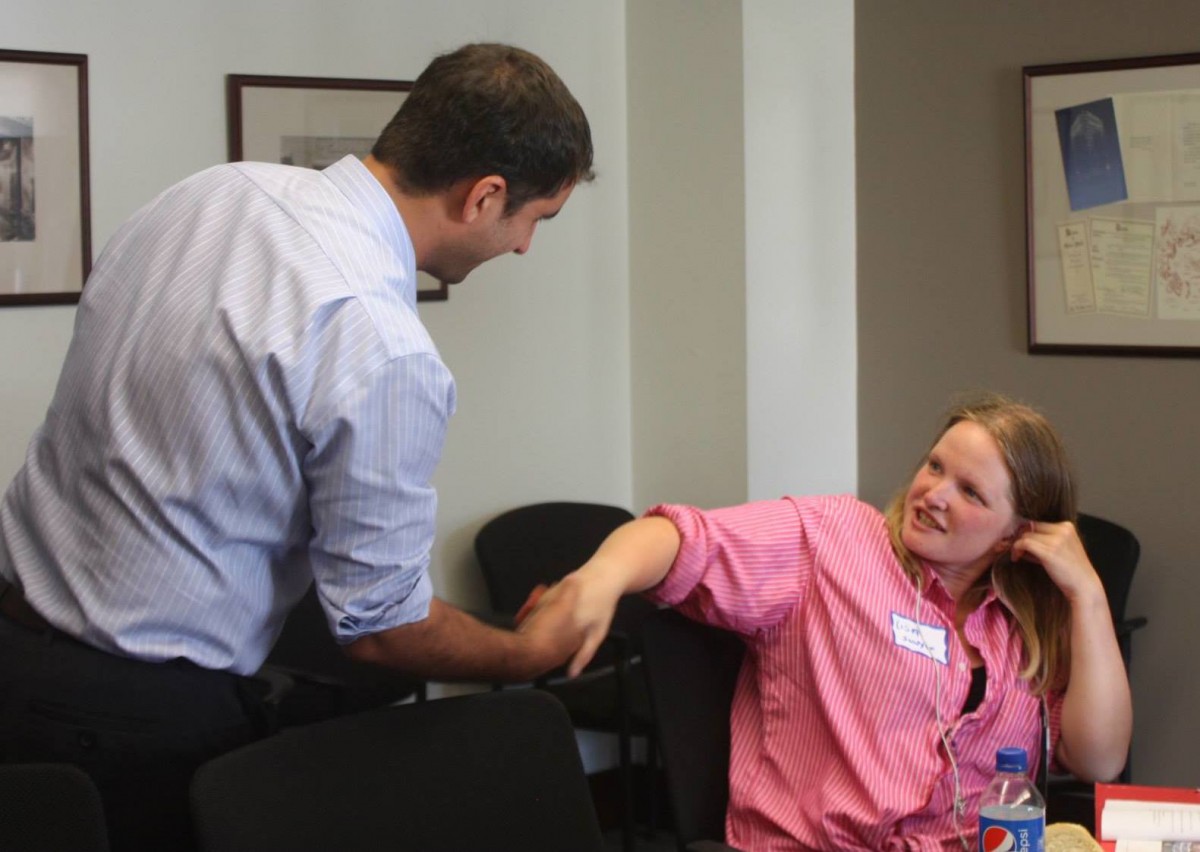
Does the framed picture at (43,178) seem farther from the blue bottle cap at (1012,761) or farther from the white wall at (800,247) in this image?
the blue bottle cap at (1012,761)

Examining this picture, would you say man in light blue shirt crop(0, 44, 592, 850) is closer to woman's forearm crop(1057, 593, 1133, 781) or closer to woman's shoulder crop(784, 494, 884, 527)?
woman's shoulder crop(784, 494, 884, 527)

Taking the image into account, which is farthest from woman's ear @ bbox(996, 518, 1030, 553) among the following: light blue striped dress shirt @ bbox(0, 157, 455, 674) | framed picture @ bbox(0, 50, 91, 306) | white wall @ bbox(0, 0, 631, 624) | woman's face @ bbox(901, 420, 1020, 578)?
framed picture @ bbox(0, 50, 91, 306)

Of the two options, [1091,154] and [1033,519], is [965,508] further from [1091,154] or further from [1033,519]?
[1091,154]

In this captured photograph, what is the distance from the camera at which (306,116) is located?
3623 millimetres

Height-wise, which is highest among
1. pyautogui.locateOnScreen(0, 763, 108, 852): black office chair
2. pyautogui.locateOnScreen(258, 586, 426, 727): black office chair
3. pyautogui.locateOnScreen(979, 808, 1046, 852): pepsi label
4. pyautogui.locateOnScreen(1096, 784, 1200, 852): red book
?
pyautogui.locateOnScreen(0, 763, 108, 852): black office chair

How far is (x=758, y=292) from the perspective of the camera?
3.96m

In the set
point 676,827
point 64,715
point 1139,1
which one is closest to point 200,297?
point 64,715

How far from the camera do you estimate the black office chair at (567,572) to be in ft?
11.8

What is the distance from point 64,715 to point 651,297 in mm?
2730

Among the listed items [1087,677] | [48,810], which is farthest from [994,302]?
[48,810]

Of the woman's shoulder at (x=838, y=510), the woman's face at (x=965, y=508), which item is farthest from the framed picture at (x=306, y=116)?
the woman's face at (x=965, y=508)

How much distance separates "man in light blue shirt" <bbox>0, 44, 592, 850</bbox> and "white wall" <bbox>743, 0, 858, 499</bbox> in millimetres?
2178

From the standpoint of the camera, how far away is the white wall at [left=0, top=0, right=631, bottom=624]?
10.8 feet

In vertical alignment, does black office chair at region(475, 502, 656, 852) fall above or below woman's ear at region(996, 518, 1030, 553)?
below
